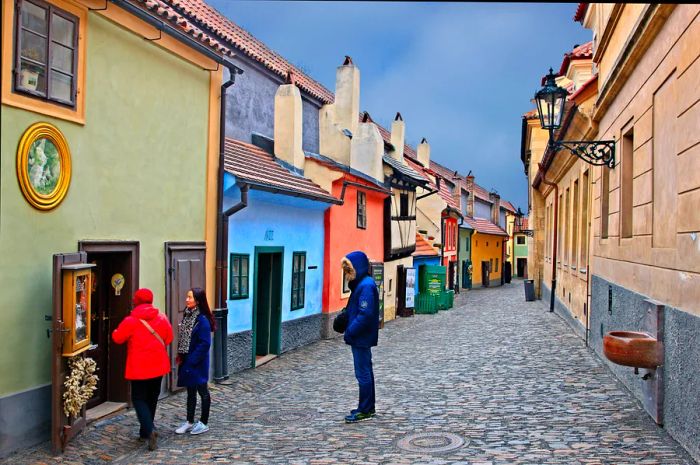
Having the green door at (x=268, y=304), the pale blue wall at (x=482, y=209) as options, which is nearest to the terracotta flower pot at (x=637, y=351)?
the green door at (x=268, y=304)

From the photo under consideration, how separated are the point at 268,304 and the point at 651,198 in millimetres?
7642

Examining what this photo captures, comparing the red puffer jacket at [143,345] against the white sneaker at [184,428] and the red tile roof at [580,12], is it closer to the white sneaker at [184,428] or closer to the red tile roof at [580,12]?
the white sneaker at [184,428]

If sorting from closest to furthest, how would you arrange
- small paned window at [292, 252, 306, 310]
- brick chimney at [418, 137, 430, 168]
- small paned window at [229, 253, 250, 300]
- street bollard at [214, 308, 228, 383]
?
street bollard at [214, 308, 228, 383]
small paned window at [229, 253, 250, 300]
small paned window at [292, 252, 306, 310]
brick chimney at [418, 137, 430, 168]

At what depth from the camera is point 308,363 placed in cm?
1270

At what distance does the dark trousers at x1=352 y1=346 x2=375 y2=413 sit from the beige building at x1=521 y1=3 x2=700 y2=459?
10.0ft

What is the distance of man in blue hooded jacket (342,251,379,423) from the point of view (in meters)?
7.84

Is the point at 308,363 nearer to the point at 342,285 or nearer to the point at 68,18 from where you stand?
the point at 342,285

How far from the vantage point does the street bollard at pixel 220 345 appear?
34.2 ft

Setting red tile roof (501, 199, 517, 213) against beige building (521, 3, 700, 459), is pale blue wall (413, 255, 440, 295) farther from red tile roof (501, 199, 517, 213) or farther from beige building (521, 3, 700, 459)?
red tile roof (501, 199, 517, 213)

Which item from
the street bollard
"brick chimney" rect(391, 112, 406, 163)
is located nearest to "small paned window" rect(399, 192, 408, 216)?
"brick chimney" rect(391, 112, 406, 163)

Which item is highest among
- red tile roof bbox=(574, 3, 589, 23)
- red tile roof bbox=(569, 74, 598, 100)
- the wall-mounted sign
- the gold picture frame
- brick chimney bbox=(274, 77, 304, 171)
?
red tile roof bbox=(574, 3, 589, 23)

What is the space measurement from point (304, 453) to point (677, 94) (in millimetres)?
5152

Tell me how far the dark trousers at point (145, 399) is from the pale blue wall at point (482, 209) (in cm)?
4645

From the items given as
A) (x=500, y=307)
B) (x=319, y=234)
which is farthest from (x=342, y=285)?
(x=500, y=307)
